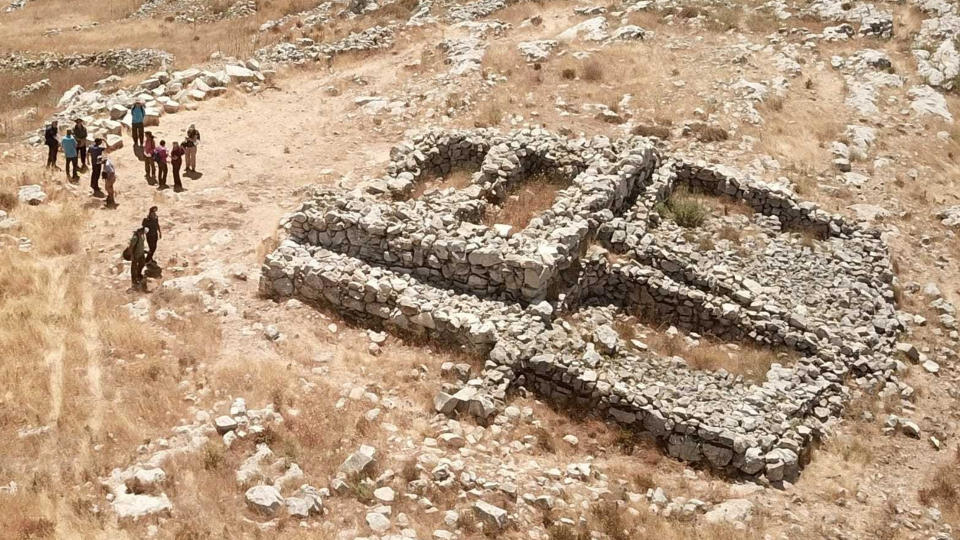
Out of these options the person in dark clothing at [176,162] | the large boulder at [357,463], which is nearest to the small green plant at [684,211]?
the large boulder at [357,463]

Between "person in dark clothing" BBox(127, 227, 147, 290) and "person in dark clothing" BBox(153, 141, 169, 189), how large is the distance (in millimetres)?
4973

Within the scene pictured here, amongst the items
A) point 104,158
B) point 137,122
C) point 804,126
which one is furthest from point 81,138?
point 804,126

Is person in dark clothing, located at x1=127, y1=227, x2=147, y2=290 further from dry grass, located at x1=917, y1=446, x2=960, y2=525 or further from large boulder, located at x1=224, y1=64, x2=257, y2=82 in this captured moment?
dry grass, located at x1=917, y1=446, x2=960, y2=525

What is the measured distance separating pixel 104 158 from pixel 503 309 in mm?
12561

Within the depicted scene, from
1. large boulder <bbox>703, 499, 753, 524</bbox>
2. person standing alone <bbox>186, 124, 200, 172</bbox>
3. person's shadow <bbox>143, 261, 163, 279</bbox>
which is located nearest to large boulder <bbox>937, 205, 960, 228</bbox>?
large boulder <bbox>703, 499, 753, 524</bbox>

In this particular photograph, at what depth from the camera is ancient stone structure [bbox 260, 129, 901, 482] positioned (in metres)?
14.9

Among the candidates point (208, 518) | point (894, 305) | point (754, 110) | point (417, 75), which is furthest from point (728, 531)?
point (417, 75)

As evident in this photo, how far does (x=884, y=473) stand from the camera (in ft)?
47.0

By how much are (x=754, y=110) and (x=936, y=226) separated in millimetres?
7493

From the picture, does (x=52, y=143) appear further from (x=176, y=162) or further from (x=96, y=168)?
(x=176, y=162)

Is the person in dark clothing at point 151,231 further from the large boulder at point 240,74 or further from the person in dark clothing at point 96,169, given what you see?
the large boulder at point 240,74

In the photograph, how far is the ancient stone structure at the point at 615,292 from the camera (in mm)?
14875

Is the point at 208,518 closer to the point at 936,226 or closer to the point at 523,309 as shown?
the point at 523,309

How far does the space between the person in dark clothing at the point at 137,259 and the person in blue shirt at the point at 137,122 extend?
320 inches
